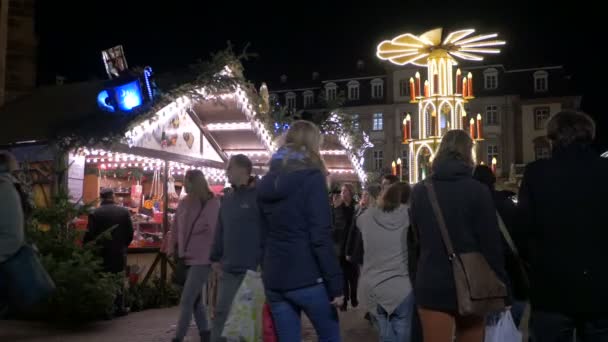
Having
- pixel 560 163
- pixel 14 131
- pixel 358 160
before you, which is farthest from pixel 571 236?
pixel 358 160

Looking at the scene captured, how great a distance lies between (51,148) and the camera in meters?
10.3

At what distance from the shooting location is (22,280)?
406 cm

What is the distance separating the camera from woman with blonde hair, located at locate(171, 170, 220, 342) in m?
7.27

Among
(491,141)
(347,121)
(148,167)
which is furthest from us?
(491,141)

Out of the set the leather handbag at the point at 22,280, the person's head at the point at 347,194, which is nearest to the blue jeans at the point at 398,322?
the leather handbag at the point at 22,280

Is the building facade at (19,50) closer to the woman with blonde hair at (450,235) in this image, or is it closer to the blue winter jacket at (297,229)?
the blue winter jacket at (297,229)

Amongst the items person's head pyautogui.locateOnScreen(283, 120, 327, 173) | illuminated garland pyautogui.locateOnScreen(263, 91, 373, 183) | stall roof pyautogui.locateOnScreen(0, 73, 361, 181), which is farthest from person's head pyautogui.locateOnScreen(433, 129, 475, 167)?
illuminated garland pyautogui.locateOnScreen(263, 91, 373, 183)

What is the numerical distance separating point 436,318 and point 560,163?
45.8 inches

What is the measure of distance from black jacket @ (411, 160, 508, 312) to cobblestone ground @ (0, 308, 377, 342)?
4.40m

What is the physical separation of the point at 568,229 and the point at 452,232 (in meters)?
0.71

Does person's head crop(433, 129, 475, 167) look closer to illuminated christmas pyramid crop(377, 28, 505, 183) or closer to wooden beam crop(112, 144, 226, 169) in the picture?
wooden beam crop(112, 144, 226, 169)

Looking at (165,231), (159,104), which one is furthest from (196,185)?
(165,231)

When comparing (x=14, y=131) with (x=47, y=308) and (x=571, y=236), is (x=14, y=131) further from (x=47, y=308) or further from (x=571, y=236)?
(x=571, y=236)

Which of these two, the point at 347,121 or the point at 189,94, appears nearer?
the point at 189,94
